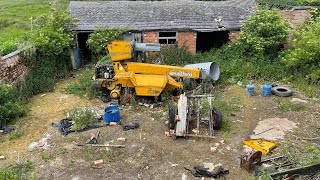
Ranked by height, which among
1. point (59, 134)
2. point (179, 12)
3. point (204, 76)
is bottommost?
point (59, 134)

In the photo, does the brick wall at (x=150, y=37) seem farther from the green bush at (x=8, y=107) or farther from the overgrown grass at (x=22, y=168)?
the overgrown grass at (x=22, y=168)

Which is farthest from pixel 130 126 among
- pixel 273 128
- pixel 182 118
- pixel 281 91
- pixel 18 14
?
pixel 18 14

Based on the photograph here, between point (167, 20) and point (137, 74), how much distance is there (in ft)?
16.4

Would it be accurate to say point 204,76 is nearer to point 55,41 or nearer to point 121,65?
point 121,65

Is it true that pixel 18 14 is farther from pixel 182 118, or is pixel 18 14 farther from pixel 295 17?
pixel 182 118

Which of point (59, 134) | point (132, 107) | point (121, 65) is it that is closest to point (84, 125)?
point (59, 134)

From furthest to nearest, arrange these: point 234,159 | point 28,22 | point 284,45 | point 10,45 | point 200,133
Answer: point 28,22 → point 284,45 → point 10,45 → point 200,133 → point 234,159

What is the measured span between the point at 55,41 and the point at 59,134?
5249mm

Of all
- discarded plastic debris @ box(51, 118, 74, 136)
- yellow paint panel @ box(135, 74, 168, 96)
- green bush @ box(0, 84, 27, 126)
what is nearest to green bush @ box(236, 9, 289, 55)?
yellow paint panel @ box(135, 74, 168, 96)

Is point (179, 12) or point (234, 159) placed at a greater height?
point (179, 12)

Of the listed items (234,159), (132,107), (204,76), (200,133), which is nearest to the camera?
(234,159)

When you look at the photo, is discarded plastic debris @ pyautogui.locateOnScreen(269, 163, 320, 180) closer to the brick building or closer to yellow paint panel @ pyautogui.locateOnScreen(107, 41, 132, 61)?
yellow paint panel @ pyautogui.locateOnScreen(107, 41, 132, 61)

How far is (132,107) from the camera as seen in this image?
38.8ft

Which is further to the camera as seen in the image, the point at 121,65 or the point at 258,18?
the point at 258,18
